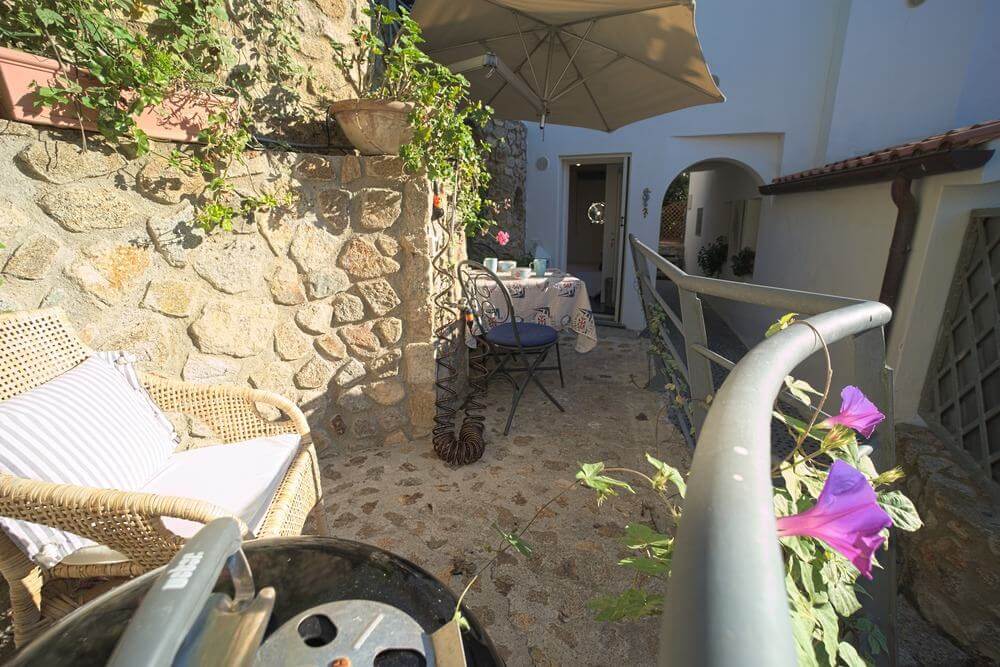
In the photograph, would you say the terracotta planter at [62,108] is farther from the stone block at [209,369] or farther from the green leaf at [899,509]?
the green leaf at [899,509]

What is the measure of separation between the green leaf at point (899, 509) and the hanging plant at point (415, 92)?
204 cm

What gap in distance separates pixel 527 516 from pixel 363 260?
148 cm

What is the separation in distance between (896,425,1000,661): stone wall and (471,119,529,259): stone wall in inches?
147

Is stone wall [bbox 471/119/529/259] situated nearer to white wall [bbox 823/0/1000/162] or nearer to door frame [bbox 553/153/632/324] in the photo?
door frame [bbox 553/153/632/324]

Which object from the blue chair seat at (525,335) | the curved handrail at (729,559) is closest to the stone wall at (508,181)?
the blue chair seat at (525,335)

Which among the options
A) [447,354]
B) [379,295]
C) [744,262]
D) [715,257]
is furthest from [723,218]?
[379,295]

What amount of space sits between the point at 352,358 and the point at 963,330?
330 centimetres

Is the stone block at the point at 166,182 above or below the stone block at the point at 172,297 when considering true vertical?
above

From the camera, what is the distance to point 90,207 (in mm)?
1539

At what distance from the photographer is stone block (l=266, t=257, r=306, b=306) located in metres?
2.04

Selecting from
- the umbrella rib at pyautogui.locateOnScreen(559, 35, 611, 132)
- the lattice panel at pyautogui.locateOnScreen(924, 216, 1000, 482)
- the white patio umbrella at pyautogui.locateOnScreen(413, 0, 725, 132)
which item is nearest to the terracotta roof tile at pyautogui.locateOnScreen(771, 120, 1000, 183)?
the lattice panel at pyautogui.locateOnScreen(924, 216, 1000, 482)

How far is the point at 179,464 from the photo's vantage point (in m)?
1.40

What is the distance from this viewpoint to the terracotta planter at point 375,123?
1.95m

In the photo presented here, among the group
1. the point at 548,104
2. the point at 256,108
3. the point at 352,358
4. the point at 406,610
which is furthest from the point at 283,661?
the point at 548,104
